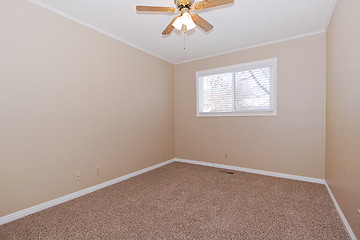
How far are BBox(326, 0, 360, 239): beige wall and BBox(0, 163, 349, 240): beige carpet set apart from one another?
325 millimetres

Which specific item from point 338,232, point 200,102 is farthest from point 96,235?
point 200,102

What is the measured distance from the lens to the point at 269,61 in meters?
3.17

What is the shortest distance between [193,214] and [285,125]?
2.26m

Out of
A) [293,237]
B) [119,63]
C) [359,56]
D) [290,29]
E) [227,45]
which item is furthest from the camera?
[227,45]

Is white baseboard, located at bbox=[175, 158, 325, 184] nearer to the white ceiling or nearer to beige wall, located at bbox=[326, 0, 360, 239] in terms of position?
beige wall, located at bbox=[326, 0, 360, 239]

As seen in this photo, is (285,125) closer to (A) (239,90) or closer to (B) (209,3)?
(A) (239,90)

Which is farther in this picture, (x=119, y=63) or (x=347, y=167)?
(x=119, y=63)

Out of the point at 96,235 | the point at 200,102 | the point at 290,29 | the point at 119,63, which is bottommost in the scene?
the point at 96,235

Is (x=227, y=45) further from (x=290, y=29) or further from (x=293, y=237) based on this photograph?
(x=293, y=237)

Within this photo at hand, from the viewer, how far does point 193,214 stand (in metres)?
1.96

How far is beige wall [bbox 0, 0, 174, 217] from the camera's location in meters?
1.86

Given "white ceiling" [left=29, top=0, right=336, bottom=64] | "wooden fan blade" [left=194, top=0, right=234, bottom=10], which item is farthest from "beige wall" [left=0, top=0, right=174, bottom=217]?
"wooden fan blade" [left=194, top=0, right=234, bottom=10]

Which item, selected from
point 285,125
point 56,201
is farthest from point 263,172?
point 56,201

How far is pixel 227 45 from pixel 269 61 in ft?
2.74
